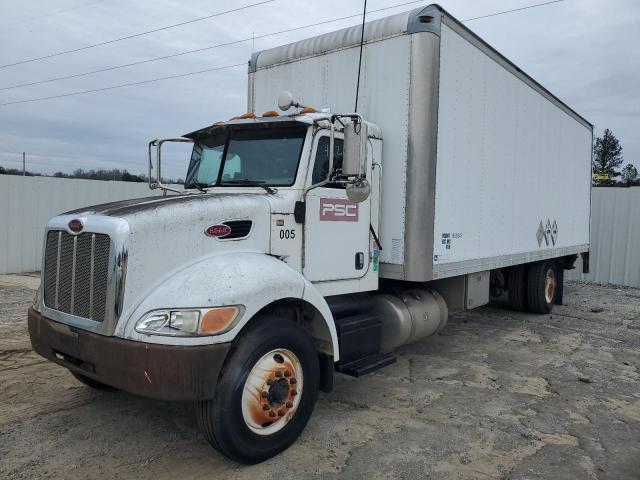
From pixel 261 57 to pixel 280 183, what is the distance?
2.78 meters

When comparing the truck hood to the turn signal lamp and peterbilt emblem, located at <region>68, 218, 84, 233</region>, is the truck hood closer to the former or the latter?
peterbilt emblem, located at <region>68, 218, 84, 233</region>

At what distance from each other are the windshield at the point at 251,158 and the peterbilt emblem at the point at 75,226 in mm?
1322

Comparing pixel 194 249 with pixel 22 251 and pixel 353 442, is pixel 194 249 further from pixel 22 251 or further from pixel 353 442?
pixel 22 251

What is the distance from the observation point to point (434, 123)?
5047 millimetres

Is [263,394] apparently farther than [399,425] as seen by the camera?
No

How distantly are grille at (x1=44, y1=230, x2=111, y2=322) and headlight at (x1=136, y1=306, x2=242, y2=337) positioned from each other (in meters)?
0.35

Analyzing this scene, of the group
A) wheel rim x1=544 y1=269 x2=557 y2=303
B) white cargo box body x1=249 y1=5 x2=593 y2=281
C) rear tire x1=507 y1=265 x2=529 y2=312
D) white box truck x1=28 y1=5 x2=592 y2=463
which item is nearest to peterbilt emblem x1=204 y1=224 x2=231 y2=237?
white box truck x1=28 y1=5 x2=592 y2=463

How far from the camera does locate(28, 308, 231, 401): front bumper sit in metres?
3.13

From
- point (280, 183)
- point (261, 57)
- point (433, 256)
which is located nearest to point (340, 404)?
point (433, 256)

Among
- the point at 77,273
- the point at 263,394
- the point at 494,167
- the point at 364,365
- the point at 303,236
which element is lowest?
the point at 364,365

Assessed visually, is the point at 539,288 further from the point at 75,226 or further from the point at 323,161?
the point at 75,226

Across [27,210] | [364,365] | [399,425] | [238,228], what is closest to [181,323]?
[238,228]

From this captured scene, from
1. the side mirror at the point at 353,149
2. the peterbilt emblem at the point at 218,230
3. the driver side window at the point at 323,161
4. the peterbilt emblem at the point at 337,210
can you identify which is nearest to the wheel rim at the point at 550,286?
the peterbilt emblem at the point at 337,210

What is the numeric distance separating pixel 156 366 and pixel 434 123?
344 cm
